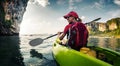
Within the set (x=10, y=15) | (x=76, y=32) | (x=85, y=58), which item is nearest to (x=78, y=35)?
(x=76, y=32)

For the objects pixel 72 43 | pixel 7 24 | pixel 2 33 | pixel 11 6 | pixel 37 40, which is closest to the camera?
pixel 72 43

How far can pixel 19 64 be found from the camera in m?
11.5

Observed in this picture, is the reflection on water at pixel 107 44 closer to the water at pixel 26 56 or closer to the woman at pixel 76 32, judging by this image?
the water at pixel 26 56

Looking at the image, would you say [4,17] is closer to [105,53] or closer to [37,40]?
[37,40]

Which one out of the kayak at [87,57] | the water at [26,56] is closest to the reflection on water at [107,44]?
the water at [26,56]

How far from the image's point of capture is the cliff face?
8762 centimetres

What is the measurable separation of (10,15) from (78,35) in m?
93.2

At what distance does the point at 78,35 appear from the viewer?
8430mm

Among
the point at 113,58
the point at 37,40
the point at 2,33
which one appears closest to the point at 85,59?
the point at 113,58

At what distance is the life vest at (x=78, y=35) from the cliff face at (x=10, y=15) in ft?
249

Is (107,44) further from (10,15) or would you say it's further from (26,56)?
(10,15)

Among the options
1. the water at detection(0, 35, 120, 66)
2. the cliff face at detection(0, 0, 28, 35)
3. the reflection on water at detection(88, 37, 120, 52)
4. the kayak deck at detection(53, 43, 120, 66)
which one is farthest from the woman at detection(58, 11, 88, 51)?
the cliff face at detection(0, 0, 28, 35)

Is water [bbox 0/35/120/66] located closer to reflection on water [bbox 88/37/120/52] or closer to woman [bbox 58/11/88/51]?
woman [bbox 58/11/88/51]

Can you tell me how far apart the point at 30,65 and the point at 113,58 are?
4841 millimetres
